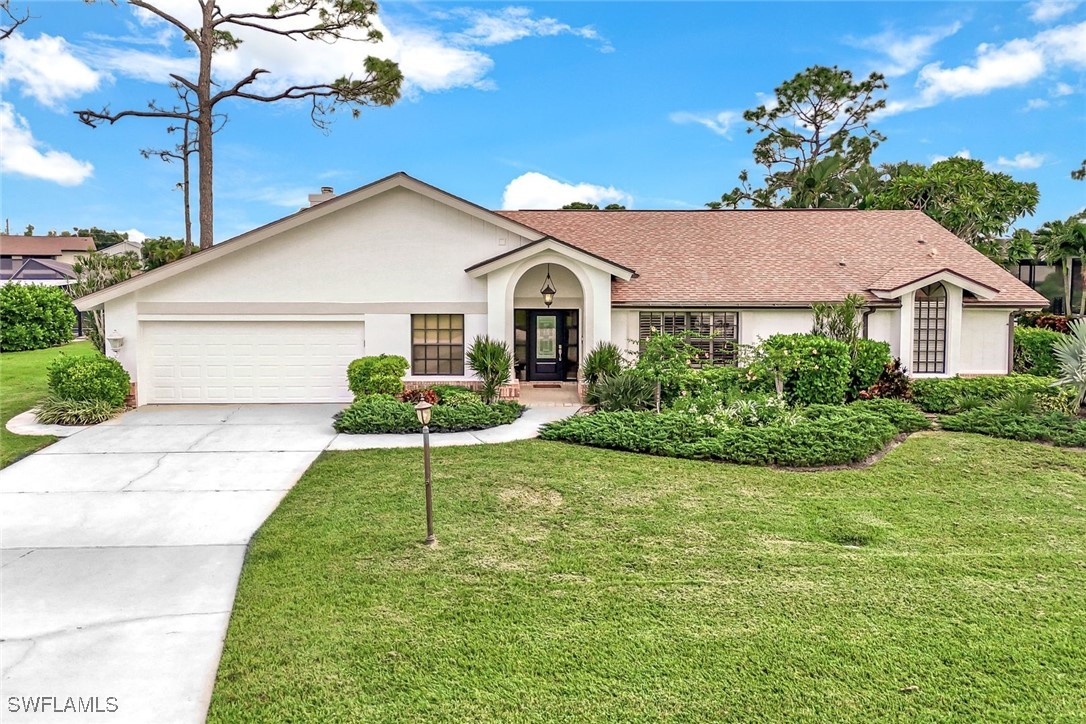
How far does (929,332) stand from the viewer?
16406 millimetres

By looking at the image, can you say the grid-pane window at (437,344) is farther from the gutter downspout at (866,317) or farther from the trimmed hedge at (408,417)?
the gutter downspout at (866,317)

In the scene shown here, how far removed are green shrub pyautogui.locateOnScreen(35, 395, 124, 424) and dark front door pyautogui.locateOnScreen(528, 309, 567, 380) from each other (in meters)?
9.50

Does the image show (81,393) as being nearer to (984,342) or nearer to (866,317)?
(866,317)

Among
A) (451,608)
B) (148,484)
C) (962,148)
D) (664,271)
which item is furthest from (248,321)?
(962,148)

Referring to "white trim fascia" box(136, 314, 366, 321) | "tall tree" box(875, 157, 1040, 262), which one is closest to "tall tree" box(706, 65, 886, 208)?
"tall tree" box(875, 157, 1040, 262)

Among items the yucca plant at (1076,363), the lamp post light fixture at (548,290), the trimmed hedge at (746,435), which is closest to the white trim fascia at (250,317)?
the lamp post light fixture at (548,290)

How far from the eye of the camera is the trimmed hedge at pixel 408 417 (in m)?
11.9

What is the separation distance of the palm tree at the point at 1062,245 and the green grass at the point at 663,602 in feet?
106

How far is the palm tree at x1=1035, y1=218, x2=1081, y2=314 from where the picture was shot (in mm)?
33219

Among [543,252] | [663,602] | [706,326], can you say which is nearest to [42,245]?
[543,252]

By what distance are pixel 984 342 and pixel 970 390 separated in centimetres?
401

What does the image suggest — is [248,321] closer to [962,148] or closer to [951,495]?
[951,495]

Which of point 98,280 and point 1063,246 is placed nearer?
point 98,280

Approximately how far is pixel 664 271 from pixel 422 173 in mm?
6878
